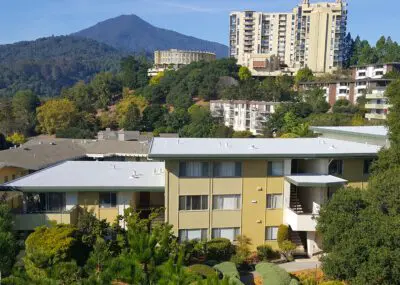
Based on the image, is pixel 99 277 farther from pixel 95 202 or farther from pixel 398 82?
pixel 398 82

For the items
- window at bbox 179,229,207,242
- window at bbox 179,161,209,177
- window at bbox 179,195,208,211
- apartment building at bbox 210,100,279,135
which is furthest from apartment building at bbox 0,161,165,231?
apartment building at bbox 210,100,279,135

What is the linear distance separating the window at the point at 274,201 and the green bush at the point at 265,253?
7.14 feet

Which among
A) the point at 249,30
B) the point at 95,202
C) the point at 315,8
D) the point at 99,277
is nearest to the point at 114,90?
the point at 249,30

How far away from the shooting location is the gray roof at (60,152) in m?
38.2

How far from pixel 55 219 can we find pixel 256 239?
10732mm

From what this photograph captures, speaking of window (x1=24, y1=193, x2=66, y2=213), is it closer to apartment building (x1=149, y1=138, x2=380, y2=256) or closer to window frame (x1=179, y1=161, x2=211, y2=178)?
apartment building (x1=149, y1=138, x2=380, y2=256)

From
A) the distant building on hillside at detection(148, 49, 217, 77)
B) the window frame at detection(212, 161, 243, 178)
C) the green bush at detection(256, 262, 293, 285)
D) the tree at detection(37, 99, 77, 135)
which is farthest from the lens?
the distant building on hillside at detection(148, 49, 217, 77)

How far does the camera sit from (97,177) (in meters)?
22.8

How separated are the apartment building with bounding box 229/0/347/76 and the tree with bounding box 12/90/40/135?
62081 mm

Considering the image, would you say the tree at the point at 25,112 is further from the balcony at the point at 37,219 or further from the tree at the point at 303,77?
the balcony at the point at 37,219

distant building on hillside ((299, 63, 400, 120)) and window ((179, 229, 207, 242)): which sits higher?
distant building on hillside ((299, 63, 400, 120))

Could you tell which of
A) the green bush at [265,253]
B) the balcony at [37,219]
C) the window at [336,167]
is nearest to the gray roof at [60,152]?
the balcony at [37,219]

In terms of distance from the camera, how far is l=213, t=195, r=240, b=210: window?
22.3 meters

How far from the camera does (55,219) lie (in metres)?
21.0
